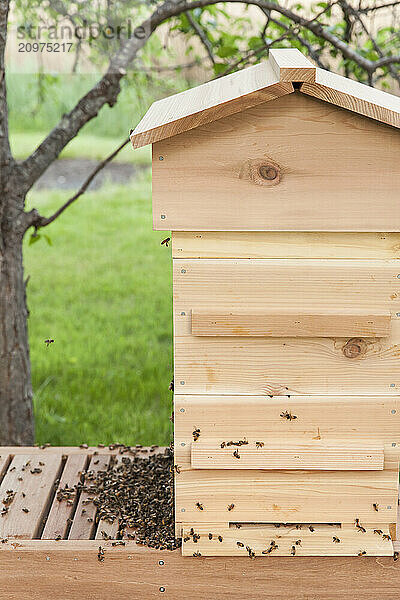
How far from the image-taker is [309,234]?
235 cm

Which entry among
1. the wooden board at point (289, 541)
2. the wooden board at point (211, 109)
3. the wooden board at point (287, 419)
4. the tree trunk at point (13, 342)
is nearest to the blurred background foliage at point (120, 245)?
the tree trunk at point (13, 342)

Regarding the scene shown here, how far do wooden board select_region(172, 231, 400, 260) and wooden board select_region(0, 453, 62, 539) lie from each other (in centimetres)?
129

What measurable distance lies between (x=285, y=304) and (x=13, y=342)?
6.74 feet

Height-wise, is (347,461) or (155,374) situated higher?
(155,374)

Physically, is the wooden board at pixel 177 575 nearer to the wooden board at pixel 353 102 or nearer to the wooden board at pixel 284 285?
the wooden board at pixel 284 285

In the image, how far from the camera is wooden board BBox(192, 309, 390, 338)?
93.4 inches

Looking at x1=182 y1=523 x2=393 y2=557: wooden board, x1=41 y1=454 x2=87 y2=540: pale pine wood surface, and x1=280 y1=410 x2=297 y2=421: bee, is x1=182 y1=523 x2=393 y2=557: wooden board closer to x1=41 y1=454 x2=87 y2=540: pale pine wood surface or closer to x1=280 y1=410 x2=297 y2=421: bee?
x1=280 y1=410 x2=297 y2=421: bee

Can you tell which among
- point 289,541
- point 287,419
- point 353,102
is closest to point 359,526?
point 289,541

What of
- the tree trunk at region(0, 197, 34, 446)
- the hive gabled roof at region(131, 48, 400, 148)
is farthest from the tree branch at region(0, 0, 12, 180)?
the hive gabled roof at region(131, 48, 400, 148)

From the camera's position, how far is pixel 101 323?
6.82 m

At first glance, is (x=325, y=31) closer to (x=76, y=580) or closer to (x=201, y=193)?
(x=201, y=193)

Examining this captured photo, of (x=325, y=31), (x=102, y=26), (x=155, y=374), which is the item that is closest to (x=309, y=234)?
(x=325, y=31)

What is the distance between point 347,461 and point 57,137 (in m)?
2.31

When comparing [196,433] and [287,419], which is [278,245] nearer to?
[287,419]
